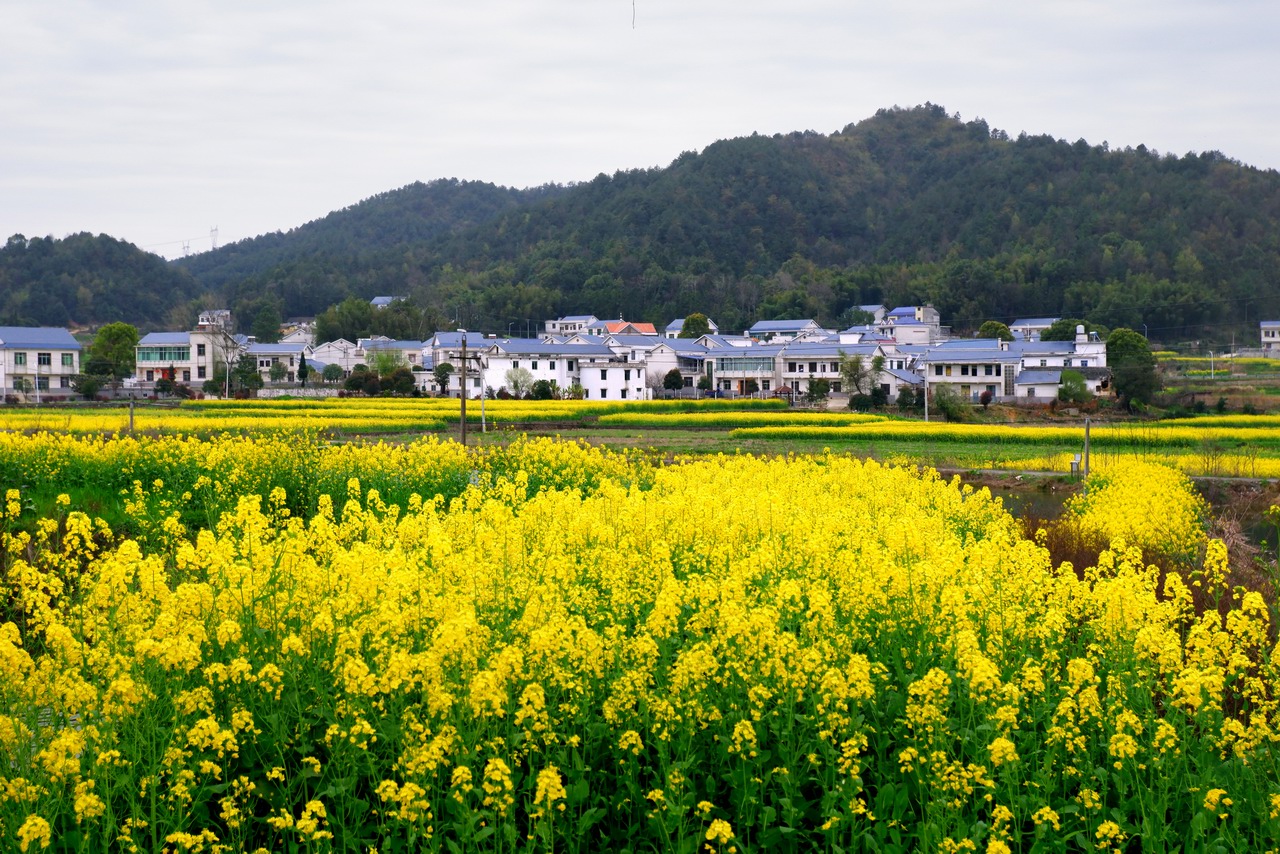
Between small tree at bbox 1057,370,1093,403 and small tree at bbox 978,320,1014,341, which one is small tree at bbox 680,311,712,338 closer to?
small tree at bbox 978,320,1014,341

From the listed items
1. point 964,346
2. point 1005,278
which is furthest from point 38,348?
point 1005,278

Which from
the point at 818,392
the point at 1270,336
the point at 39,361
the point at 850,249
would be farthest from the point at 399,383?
the point at 850,249

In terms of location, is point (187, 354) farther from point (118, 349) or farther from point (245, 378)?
point (245, 378)

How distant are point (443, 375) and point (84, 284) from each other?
5652 centimetres

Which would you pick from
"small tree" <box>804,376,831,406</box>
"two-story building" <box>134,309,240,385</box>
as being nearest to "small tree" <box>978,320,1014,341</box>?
"small tree" <box>804,376,831,406</box>

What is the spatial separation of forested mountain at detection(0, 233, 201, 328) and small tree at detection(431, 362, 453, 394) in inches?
1908

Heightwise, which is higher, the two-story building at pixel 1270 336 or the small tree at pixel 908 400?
the two-story building at pixel 1270 336

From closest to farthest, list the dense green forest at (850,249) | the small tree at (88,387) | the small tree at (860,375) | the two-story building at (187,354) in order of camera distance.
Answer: the small tree at (88,387), the small tree at (860,375), the two-story building at (187,354), the dense green forest at (850,249)

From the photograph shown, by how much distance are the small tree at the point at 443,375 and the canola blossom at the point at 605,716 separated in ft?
210

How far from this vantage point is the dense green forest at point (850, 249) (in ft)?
342

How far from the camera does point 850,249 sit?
140m

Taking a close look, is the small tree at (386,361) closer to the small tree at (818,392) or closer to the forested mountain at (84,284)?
the small tree at (818,392)


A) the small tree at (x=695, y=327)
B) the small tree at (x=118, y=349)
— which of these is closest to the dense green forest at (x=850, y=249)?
the small tree at (x=695, y=327)

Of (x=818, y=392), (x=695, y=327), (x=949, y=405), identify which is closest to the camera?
(x=949, y=405)
